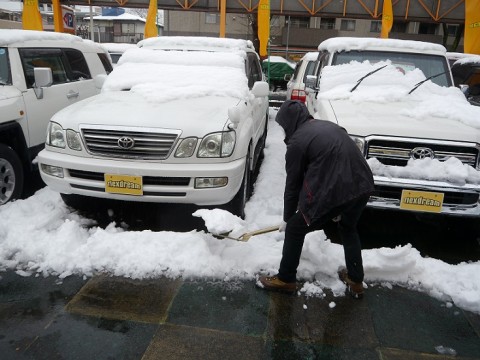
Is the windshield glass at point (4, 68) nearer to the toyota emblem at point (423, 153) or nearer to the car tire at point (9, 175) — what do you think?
the car tire at point (9, 175)

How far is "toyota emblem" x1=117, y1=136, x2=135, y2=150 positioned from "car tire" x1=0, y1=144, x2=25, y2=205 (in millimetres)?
1616

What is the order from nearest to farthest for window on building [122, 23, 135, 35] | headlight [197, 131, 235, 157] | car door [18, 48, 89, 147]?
headlight [197, 131, 235, 157] < car door [18, 48, 89, 147] < window on building [122, 23, 135, 35]

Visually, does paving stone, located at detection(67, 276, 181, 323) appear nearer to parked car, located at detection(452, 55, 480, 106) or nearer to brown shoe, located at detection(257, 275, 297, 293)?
brown shoe, located at detection(257, 275, 297, 293)

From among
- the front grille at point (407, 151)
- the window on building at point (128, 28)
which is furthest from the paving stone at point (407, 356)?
the window on building at point (128, 28)

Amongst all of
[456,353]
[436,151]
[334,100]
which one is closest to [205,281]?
[456,353]

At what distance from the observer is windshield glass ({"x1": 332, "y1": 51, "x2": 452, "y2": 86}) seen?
220 inches

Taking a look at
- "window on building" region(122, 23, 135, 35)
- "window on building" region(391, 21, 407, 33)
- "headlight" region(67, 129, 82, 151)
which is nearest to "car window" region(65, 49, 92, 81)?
"headlight" region(67, 129, 82, 151)

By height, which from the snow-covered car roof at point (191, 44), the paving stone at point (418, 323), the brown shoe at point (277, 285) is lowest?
the paving stone at point (418, 323)

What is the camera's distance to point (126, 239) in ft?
12.4

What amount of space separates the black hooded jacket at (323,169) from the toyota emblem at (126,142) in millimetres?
1600

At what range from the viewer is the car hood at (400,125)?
3.99 meters

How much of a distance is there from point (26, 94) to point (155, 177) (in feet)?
7.77

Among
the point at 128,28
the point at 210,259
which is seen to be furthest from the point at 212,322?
the point at 128,28

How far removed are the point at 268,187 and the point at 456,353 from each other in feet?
11.0
